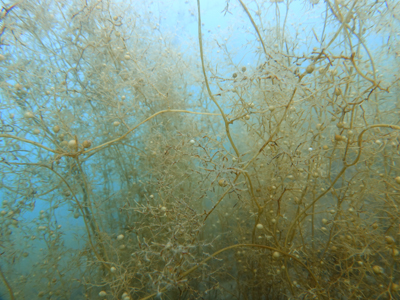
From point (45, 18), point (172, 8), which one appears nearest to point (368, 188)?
point (45, 18)

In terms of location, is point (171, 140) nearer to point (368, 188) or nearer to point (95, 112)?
point (95, 112)

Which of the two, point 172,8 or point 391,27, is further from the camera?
point 172,8

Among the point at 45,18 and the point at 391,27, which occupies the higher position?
the point at 45,18

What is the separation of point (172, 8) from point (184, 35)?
23.8 inches

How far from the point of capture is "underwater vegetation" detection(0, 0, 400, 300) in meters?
1.26

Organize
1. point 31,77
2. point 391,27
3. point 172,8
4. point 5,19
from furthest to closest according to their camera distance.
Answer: point 172,8 < point 31,77 < point 391,27 < point 5,19

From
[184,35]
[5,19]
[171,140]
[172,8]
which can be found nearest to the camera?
[5,19]

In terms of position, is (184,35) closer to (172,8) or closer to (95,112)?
(172,8)

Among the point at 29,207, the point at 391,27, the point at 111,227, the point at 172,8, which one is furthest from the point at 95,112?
the point at 391,27

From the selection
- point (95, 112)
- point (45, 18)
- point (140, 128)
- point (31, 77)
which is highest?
point (45, 18)

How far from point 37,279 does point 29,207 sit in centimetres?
73

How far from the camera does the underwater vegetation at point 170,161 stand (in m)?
1.26

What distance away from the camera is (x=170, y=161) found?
1.47 meters

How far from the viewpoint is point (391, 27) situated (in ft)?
4.89
